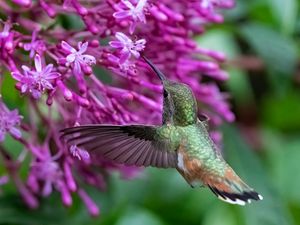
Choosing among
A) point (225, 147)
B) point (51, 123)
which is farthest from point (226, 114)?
point (51, 123)

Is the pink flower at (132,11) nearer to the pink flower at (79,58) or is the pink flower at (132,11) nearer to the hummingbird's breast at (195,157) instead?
the pink flower at (79,58)

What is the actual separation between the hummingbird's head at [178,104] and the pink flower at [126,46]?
0.06 metres

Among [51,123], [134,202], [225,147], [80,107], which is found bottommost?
[134,202]

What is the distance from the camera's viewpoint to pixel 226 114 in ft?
5.73

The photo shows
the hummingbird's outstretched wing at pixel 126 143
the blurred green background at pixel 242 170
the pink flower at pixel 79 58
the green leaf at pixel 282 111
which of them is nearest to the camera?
the hummingbird's outstretched wing at pixel 126 143

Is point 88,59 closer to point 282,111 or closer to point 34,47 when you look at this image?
point 34,47

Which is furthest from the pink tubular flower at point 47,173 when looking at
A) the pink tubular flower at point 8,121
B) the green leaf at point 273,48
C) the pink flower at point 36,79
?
the green leaf at point 273,48

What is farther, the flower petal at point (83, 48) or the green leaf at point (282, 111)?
the green leaf at point (282, 111)

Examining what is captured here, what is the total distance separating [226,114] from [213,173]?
40cm

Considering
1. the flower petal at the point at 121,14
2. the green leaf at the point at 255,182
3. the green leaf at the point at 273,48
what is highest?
the flower petal at the point at 121,14

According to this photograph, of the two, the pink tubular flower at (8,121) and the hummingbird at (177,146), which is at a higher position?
the hummingbird at (177,146)

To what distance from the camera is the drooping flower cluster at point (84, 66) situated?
133cm

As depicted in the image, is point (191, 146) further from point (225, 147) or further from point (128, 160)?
point (225, 147)

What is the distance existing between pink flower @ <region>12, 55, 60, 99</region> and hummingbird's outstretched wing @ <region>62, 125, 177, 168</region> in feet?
0.34
